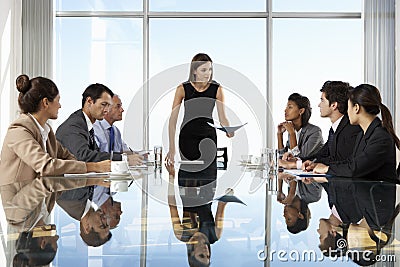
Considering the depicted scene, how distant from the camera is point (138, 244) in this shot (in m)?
1.01

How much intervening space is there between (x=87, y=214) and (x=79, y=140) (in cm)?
218

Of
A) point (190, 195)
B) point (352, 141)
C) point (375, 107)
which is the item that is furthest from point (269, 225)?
point (352, 141)

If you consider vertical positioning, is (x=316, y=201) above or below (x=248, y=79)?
below

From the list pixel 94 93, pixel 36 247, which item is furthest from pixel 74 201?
pixel 94 93

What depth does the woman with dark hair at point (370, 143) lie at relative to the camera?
275 cm

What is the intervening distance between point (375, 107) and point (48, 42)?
474 centimetres

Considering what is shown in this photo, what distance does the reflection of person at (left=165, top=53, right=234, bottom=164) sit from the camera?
3.28 metres

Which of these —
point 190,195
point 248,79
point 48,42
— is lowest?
point 190,195

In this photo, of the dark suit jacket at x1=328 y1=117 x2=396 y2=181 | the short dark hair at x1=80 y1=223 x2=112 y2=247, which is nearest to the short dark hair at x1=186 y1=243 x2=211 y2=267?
the short dark hair at x1=80 y1=223 x2=112 y2=247

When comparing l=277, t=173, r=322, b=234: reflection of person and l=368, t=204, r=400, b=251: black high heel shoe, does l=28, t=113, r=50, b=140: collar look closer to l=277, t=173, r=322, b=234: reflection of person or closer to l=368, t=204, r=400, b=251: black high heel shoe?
l=277, t=173, r=322, b=234: reflection of person

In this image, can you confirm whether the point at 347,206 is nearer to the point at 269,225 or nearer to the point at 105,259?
the point at 269,225

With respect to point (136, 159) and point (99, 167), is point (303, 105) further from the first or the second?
point (99, 167)

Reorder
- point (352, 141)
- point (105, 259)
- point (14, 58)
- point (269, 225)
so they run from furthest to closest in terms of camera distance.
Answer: point (14, 58) < point (352, 141) < point (269, 225) < point (105, 259)

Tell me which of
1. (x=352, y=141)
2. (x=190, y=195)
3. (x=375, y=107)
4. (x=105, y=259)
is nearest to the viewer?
(x=105, y=259)
